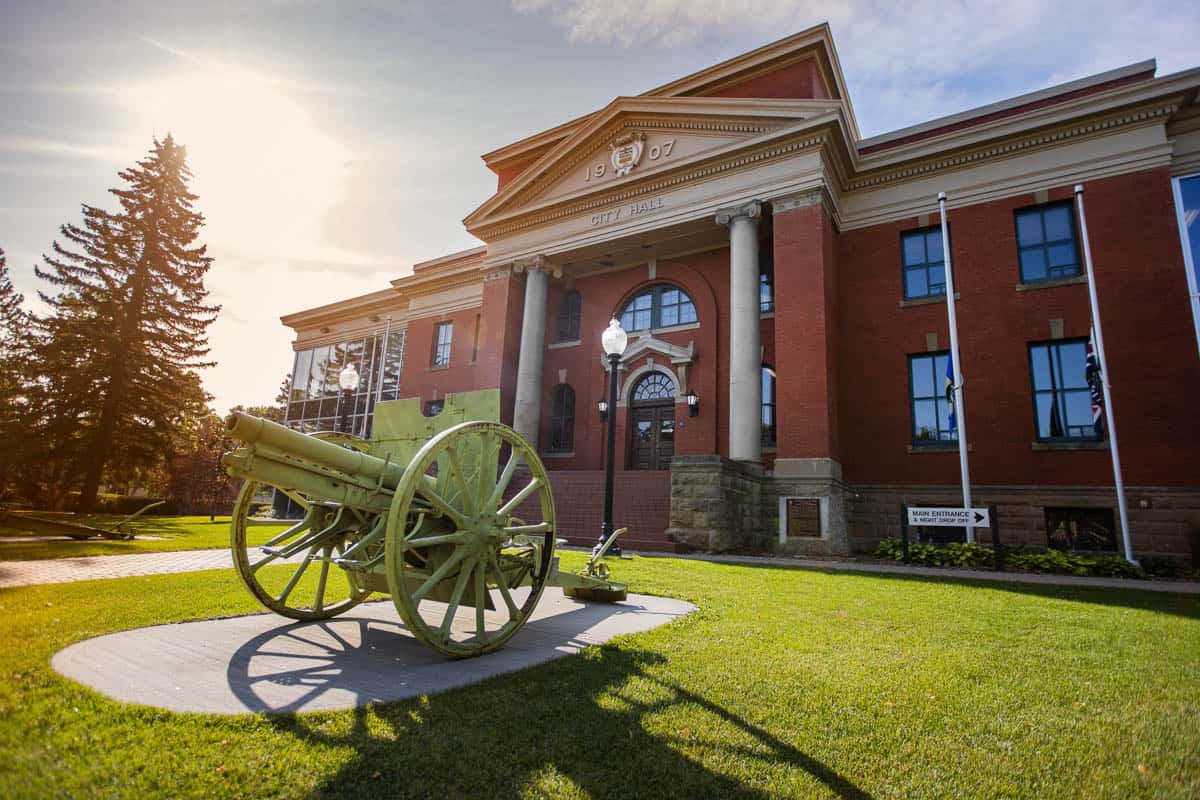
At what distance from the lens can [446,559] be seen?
3.98m

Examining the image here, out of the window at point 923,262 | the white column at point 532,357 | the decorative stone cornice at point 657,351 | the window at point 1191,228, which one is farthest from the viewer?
the white column at point 532,357

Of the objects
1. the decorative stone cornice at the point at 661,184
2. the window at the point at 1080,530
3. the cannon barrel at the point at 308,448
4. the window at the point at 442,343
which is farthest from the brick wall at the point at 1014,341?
the window at the point at 442,343

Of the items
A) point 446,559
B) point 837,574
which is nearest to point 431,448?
point 446,559

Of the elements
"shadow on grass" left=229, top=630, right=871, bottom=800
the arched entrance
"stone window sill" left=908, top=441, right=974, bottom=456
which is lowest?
"shadow on grass" left=229, top=630, right=871, bottom=800

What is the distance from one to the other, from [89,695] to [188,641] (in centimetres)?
123

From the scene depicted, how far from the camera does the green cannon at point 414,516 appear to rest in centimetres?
331

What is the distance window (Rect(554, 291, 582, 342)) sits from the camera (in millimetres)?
22000

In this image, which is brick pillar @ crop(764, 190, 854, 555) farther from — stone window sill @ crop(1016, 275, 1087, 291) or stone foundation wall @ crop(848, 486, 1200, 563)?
stone window sill @ crop(1016, 275, 1087, 291)

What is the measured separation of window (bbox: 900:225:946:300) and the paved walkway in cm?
824

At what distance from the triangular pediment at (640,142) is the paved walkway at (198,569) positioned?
11.3 metres

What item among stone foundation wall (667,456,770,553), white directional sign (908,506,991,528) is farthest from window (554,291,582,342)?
white directional sign (908,506,991,528)

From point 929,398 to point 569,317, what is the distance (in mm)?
12473

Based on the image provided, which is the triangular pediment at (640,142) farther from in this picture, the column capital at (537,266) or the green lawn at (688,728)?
the green lawn at (688,728)

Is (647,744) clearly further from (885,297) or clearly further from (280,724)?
(885,297)
